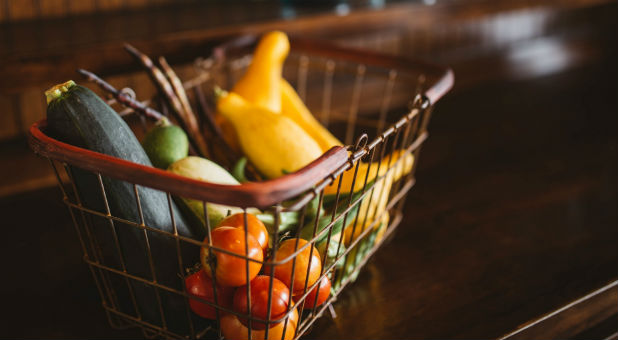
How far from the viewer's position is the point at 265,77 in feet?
2.39

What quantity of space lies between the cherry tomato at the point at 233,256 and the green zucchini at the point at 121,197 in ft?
0.16

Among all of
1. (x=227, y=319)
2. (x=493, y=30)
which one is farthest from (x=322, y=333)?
(x=493, y=30)

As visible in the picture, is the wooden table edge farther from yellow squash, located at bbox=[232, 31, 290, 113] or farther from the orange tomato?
yellow squash, located at bbox=[232, 31, 290, 113]

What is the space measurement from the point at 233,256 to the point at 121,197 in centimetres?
12

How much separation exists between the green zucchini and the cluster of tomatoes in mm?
36

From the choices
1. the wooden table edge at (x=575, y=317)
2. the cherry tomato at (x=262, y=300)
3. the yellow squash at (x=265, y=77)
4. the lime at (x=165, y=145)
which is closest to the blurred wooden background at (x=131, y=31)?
the yellow squash at (x=265, y=77)

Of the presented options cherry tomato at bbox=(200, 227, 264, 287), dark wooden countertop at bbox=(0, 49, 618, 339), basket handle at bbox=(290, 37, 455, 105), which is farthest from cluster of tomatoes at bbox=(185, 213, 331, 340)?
basket handle at bbox=(290, 37, 455, 105)

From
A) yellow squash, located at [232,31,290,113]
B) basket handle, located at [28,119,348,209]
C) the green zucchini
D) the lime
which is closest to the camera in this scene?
basket handle, located at [28,119,348,209]

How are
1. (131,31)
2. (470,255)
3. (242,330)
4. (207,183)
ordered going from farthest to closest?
1. (131,31)
2. (470,255)
3. (242,330)
4. (207,183)

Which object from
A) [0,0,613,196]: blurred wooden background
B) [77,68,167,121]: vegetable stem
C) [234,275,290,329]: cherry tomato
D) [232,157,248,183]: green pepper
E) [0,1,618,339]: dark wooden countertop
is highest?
[0,0,613,196]: blurred wooden background

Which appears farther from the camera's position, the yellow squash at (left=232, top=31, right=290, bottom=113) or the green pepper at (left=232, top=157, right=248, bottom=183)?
the yellow squash at (left=232, top=31, right=290, bottom=113)

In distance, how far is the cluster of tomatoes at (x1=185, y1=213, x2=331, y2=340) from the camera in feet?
1.32

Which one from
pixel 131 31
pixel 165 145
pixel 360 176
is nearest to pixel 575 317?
pixel 360 176

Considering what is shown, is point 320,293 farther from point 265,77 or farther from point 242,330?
point 265,77
